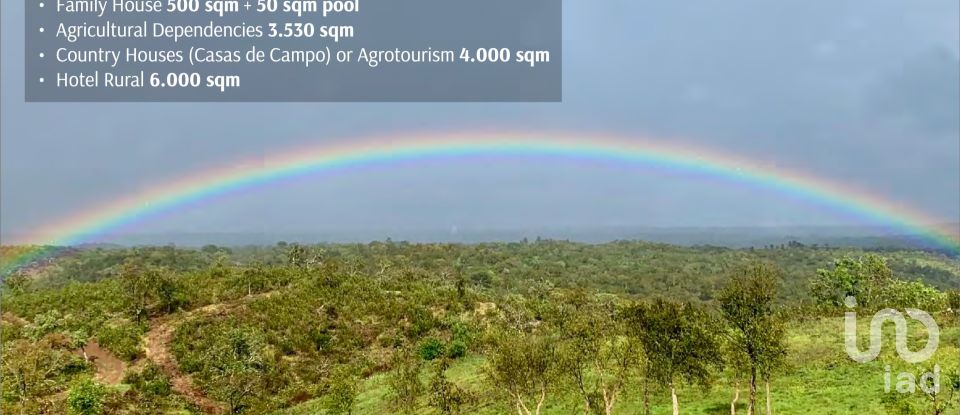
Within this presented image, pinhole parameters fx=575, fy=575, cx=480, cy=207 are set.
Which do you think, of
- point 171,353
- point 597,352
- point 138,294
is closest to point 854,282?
point 597,352

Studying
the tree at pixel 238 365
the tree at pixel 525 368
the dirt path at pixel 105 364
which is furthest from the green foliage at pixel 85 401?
the tree at pixel 525 368

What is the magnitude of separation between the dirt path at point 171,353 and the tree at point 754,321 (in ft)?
172

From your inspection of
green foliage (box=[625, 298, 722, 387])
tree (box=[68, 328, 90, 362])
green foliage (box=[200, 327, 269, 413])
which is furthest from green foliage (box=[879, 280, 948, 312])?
tree (box=[68, 328, 90, 362])

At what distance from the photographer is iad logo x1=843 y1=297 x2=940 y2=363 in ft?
142

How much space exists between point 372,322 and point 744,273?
212 ft

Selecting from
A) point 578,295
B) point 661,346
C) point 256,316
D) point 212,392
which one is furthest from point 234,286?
point 661,346

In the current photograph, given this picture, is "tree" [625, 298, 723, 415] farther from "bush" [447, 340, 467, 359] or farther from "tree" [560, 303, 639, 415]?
"bush" [447, 340, 467, 359]

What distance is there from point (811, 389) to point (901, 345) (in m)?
12.9

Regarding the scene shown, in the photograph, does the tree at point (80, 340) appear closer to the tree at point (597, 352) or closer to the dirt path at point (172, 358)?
the dirt path at point (172, 358)

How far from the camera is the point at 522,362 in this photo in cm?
3547

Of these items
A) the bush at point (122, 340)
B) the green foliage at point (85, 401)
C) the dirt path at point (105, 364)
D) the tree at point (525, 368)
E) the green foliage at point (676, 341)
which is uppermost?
the green foliage at point (676, 341)

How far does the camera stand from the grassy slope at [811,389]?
36.2 meters

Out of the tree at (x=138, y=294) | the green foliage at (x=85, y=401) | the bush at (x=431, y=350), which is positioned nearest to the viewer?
the green foliage at (x=85, y=401)

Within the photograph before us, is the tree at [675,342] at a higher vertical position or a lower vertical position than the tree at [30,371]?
higher
